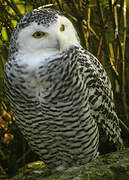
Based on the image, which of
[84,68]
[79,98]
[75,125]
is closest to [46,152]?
[75,125]

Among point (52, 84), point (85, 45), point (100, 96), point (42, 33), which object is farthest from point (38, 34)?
point (85, 45)

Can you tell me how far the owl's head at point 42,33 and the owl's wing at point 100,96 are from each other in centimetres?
21

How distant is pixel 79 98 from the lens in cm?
195

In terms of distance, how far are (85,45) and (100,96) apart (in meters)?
0.76

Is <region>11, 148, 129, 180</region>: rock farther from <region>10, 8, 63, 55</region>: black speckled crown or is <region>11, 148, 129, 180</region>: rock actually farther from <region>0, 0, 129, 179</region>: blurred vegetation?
<region>10, 8, 63, 55</region>: black speckled crown

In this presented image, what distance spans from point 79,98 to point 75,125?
19 cm

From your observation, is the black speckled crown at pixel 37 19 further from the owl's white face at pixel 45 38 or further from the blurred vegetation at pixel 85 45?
the blurred vegetation at pixel 85 45

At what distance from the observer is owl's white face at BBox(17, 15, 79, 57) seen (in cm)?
183

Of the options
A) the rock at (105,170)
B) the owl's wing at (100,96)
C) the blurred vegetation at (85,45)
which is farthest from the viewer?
the blurred vegetation at (85,45)

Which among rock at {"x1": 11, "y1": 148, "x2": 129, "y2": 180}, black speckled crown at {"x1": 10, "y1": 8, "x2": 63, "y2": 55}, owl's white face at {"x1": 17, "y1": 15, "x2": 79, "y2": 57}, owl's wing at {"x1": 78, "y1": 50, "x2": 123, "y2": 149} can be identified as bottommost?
rock at {"x1": 11, "y1": 148, "x2": 129, "y2": 180}

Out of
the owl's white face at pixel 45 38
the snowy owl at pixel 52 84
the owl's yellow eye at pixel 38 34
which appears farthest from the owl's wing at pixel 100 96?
the owl's yellow eye at pixel 38 34

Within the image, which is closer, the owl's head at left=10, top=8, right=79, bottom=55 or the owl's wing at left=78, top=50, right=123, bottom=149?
the owl's head at left=10, top=8, right=79, bottom=55

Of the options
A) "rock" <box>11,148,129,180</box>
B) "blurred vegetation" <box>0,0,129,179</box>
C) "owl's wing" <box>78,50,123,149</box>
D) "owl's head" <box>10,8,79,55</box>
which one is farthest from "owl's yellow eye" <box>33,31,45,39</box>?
"rock" <box>11,148,129,180</box>

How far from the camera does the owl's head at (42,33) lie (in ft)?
5.99
